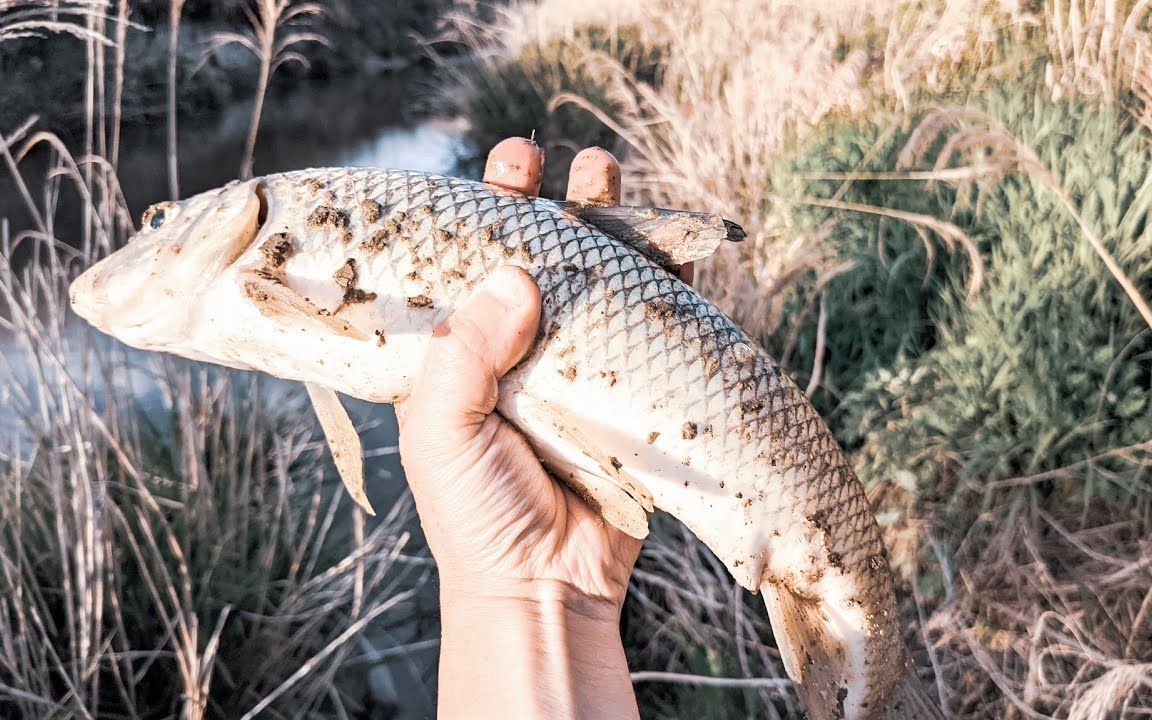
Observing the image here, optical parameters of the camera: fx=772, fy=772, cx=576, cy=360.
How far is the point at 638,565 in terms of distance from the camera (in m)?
3.72

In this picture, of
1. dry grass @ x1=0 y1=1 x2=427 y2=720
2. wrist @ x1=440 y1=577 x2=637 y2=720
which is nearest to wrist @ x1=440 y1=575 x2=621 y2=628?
wrist @ x1=440 y1=577 x2=637 y2=720

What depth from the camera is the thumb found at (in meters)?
1.70

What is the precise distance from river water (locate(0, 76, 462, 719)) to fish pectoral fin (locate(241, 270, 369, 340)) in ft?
8.36

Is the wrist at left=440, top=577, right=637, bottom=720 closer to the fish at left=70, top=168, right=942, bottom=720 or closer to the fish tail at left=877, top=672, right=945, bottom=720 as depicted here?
the fish at left=70, top=168, right=942, bottom=720

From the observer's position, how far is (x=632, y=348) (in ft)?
5.75

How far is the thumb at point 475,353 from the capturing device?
5.57 ft

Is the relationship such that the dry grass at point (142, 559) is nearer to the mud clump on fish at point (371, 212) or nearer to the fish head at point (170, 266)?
the fish head at point (170, 266)

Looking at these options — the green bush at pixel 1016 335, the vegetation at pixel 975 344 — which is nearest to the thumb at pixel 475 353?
the vegetation at pixel 975 344

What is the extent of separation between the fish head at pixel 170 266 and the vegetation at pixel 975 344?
6.45 feet

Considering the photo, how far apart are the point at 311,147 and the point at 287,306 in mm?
9250

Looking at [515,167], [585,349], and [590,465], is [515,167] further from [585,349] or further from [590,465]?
[590,465]

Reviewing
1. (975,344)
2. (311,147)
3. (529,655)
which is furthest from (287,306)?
(311,147)

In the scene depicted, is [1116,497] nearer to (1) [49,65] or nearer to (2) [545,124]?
(2) [545,124]

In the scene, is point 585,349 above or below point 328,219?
below
